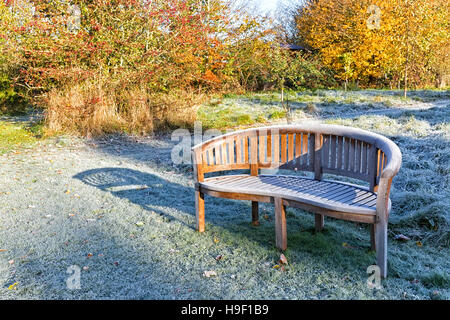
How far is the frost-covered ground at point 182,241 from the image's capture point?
9.65 feet

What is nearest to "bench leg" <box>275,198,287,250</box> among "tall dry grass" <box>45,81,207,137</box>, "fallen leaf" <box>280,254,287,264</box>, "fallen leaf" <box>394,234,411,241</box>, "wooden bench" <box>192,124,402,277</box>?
"wooden bench" <box>192,124,402,277</box>

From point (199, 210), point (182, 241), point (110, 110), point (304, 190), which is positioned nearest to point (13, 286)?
point (182, 241)

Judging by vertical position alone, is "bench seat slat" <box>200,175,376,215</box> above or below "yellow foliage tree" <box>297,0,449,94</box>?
below

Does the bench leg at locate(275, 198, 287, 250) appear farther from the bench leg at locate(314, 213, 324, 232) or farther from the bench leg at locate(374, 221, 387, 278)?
the bench leg at locate(374, 221, 387, 278)

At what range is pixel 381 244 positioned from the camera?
294cm

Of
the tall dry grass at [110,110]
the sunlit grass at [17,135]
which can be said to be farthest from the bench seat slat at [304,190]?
the tall dry grass at [110,110]

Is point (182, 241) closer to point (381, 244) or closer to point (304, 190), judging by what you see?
point (304, 190)

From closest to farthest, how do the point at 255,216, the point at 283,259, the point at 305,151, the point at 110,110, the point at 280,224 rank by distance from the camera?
1. the point at 283,259
2. the point at 280,224
3. the point at 305,151
4. the point at 255,216
5. the point at 110,110

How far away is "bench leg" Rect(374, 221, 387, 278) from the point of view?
9.50ft

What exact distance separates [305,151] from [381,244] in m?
1.34

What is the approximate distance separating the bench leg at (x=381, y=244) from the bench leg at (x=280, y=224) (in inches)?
30.3

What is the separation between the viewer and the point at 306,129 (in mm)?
3955
